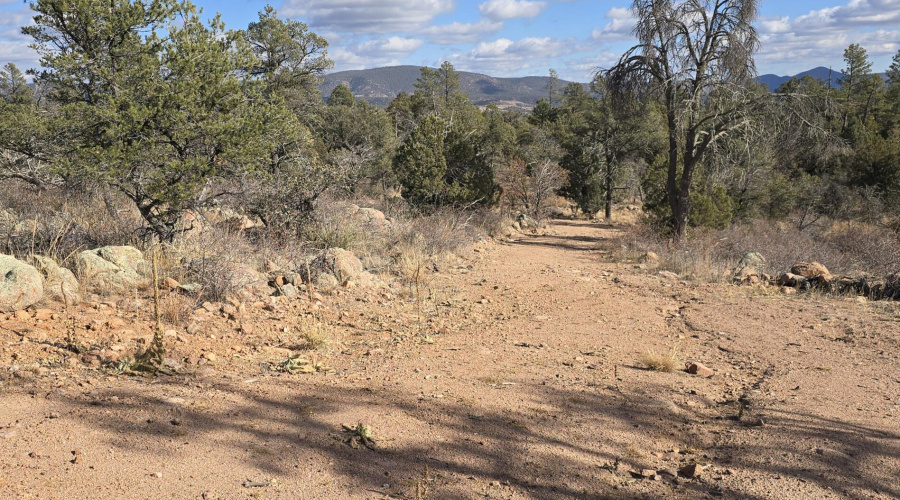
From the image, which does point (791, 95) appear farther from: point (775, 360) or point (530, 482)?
point (530, 482)

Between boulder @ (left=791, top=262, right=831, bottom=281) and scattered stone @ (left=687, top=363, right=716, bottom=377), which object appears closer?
scattered stone @ (left=687, top=363, right=716, bottom=377)

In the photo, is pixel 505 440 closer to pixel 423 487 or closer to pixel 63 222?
pixel 423 487

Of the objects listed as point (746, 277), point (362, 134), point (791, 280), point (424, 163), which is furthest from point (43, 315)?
→ point (362, 134)

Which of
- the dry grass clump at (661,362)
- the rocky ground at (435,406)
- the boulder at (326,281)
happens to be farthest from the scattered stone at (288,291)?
the dry grass clump at (661,362)

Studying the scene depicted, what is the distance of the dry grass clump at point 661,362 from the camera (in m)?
5.59

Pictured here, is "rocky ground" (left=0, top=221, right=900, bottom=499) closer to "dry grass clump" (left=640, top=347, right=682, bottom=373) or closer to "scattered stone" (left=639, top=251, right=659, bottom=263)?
"dry grass clump" (left=640, top=347, right=682, bottom=373)

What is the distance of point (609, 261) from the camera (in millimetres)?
13820

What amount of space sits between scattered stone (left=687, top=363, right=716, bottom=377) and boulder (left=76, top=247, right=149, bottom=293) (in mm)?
5514

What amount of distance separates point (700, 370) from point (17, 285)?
5.99m

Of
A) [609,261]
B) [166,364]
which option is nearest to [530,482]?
[166,364]

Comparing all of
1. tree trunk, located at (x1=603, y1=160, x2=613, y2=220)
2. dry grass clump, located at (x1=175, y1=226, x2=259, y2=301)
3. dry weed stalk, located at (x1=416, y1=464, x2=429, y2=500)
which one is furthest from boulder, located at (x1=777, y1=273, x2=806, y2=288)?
tree trunk, located at (x1=603, y1=160, x2=613, y2=220)

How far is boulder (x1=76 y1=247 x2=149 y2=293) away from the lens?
6.54m

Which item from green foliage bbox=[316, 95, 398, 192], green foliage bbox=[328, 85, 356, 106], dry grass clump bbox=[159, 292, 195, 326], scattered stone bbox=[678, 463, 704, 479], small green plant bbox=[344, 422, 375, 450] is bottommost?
scattered stone bbox=[678, 463, 704, 479]

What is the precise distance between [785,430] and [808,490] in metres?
0.88
